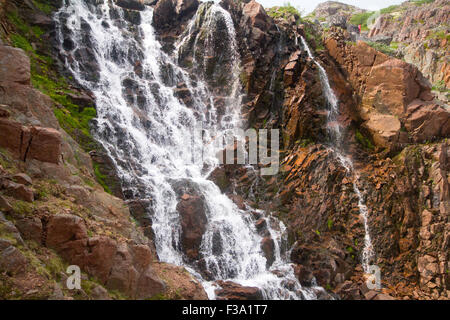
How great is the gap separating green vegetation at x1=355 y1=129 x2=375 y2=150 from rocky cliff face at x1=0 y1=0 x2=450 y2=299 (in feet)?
0.31

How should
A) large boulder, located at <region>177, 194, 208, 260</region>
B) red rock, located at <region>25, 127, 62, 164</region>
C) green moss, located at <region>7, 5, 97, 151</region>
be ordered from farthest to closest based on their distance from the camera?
green moss, located at <region>7, 5, 97, 151</region>, large boulder, located at <region>177, 194, 208, 260</region>, red rock, located at <region>25, 127, 62, 164</region>

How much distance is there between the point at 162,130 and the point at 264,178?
21.0ft

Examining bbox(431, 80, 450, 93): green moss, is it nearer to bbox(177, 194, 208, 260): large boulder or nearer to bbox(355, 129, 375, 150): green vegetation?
bbox(355, 129, 375, 150): green vegetation

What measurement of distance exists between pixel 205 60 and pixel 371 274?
16.4 meters

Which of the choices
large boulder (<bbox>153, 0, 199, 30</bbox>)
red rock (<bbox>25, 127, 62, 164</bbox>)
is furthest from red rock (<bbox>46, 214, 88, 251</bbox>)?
large boulder (<bbox>153, 0, 199, 30</bbox>)

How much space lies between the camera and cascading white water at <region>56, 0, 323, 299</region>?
1438cm

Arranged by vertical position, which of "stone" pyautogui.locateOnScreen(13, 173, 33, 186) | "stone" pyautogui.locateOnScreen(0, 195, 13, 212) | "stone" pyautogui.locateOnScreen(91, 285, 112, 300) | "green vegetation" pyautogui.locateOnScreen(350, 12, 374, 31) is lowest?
"stone" pyautogui.locateOnScreen(91, 285, 112, 300)

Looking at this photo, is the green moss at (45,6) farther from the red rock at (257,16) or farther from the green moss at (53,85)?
the red rock at (257,16)

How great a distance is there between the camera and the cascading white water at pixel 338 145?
17.2 meters

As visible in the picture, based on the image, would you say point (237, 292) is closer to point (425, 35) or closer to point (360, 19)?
point (425, 35)

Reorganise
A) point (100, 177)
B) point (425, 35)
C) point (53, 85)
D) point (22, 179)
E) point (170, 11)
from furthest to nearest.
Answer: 1. point (425, 35)
2. point (170, 11)
3. point (53, 85)
4. point (100, 177)
5. point (22, 179)

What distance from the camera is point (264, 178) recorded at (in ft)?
60.2

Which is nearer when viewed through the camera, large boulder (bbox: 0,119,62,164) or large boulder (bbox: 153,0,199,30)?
large boulder (bbox: 0,119,62,164)

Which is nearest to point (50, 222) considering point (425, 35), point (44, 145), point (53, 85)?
point (44, 145)
